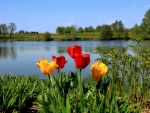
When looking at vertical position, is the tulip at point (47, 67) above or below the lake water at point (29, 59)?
above

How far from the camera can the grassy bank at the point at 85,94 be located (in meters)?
2.70

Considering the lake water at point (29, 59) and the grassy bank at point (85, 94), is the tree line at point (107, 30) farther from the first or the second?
the grassy bank at point (85, 94)

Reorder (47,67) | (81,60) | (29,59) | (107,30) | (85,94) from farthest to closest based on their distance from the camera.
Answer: (107,30) → (29,59) → (85,94) → (47,67) → (81,60)

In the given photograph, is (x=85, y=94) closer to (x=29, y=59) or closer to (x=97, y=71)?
(x=97, y=71)

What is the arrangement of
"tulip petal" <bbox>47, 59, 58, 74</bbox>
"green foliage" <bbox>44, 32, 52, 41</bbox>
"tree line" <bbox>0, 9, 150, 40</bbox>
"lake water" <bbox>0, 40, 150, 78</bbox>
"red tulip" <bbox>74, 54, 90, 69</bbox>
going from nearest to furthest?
"red tulip" <bbox>74, 54, 90, 69</bbox>, "tulip petal" <bbox>47, 59, 58, 74</bbox>, "lake water" <bbox>0, 40, 150, 78</bbox>, "tree line" <bbox>0, 9, 150, 40</bbox>, "green foliage" <bbox>44, 32, 52, 41</bbox>

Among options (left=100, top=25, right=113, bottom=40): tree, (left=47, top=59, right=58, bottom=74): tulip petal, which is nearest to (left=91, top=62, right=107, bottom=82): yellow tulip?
(left=47, top=59, right=58, bottom=74): tulip petal

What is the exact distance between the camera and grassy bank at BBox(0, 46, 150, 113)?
8.86ft

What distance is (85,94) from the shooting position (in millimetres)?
3238

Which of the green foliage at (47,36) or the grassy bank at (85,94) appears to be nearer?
the grassy bank at (85,94)

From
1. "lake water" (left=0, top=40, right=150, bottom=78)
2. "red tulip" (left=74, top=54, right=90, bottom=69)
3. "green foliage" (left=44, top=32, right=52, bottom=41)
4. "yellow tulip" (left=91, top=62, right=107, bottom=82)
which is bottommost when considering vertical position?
"lake water" (left=0, top=40, right=150, bottom=78)

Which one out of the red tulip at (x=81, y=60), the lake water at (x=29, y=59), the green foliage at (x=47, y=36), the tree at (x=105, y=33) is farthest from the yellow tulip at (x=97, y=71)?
the green foliage at (x=47, y=36)

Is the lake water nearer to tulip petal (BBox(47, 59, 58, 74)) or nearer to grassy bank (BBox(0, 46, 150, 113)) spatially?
grassy bank (BBox(0, 46, 150, 113))

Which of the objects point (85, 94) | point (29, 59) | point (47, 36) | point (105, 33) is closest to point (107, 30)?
point (105, 33)

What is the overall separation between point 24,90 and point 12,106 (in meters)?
0.47
